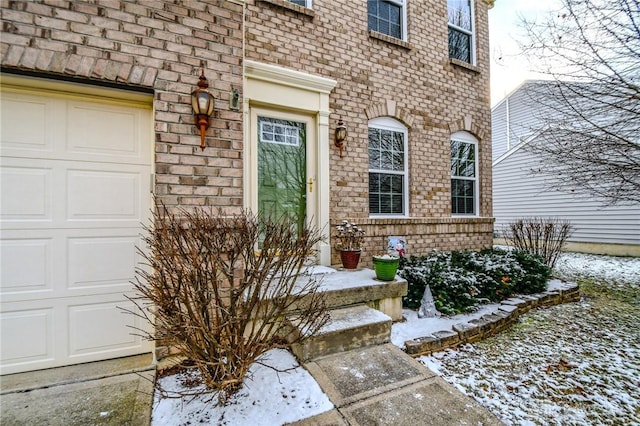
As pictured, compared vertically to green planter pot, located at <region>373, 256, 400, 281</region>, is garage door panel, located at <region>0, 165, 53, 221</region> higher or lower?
higher

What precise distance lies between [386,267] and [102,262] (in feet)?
8.85

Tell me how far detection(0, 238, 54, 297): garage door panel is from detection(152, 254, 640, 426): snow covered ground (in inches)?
50.4

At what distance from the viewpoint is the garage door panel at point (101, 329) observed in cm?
224

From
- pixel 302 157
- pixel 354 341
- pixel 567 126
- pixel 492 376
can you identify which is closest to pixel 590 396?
pixel 492 376

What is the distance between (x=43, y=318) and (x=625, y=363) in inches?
201

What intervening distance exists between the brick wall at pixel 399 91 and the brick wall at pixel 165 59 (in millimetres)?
1299

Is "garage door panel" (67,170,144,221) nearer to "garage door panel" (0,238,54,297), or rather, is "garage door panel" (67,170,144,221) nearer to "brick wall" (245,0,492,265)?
"garage door panel" (0,238,54,297)

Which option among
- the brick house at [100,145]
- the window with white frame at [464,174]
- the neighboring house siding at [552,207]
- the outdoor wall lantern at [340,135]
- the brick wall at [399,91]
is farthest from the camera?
the neighboring house siding at [552,207]

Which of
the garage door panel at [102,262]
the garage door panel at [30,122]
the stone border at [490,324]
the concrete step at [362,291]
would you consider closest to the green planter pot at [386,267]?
the concrete step at [362,291]

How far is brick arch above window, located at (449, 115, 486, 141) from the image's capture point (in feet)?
17.6

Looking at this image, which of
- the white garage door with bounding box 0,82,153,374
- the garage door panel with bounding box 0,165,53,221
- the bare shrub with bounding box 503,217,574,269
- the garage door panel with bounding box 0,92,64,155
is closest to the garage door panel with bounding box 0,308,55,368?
the white garage door with bounding box 0,82,153,374

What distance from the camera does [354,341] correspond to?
2.36 metres

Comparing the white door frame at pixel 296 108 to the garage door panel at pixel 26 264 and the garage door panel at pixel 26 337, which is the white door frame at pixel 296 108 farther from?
the garage door panel at pixel 26 337

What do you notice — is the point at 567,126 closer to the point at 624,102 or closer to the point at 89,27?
the point at 624,102
